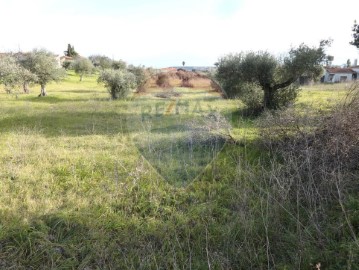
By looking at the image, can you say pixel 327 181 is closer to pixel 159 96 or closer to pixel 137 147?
pixel 159 96

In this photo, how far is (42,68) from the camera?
2616 centimetres

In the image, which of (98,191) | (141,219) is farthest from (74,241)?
(98,191)

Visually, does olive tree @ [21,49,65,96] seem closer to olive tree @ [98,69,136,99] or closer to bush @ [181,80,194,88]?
olive tree @ [98,69,136,99]

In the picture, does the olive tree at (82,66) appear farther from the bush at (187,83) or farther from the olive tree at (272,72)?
the bush at (187,83)

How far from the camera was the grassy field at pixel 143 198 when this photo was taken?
3336 millimetres

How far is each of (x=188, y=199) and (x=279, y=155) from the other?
254 centimetres

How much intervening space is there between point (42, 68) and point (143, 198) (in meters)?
26.1

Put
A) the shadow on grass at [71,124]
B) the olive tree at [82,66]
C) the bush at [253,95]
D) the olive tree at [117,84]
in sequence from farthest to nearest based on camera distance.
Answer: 1. the olive tree at [82,66]
2. the olive tree at [117,84]
3. the bush at [253,95]
4. the shadow on grass at [71,124]

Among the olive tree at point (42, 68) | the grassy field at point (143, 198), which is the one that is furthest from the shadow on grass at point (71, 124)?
the olive tree at point (42, 68)

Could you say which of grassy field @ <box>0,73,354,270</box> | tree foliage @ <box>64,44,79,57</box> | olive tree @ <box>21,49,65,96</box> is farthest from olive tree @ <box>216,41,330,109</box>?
tree foliage @ <box>64,44,79,57</box>

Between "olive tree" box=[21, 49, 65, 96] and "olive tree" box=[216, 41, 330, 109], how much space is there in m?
19.8

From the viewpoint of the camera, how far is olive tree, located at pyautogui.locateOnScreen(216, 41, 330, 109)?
12.0 metres

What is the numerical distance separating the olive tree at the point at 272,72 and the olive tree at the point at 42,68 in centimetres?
1980

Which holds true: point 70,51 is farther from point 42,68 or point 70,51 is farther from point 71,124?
point 71,124
